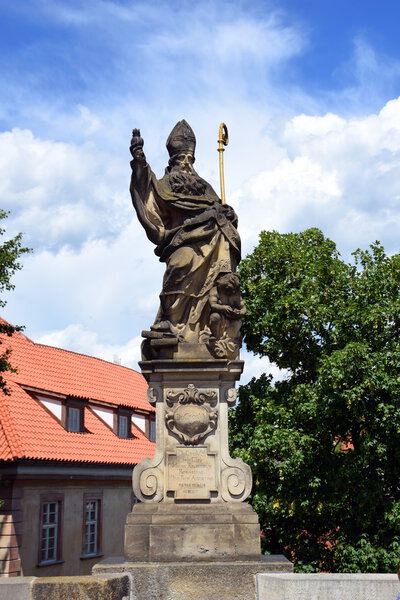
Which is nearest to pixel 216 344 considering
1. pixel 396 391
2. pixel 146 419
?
pixel 396 391

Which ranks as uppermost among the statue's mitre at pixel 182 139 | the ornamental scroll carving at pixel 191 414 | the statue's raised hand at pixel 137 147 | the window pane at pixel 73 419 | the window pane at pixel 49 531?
the statue's mitre at pixel 182 139

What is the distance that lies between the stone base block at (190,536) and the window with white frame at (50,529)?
1408 centimetres

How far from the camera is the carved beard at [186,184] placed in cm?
862

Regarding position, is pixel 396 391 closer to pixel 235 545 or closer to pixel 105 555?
pixel 235 545

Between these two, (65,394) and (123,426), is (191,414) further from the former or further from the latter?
(123,426)

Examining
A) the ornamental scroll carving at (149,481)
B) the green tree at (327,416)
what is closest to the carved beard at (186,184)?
the ornamental scroll carving at (149,481)

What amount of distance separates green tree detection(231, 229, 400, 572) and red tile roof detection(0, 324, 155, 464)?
6.07 m

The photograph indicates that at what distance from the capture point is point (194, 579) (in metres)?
6.87

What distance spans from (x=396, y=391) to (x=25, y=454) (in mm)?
9881

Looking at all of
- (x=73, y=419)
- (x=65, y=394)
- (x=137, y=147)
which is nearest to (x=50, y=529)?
(x=73, y=419)

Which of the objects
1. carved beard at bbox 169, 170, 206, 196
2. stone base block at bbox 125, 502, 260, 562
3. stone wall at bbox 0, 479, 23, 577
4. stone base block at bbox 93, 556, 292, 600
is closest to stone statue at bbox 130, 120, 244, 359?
carved beard at bbox 169, 170, 206, 196

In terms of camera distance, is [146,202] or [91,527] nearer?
[146,202]

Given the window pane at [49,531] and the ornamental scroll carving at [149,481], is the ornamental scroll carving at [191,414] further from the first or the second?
the window pane at [49,531]

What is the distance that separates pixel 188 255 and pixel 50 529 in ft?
50.3
